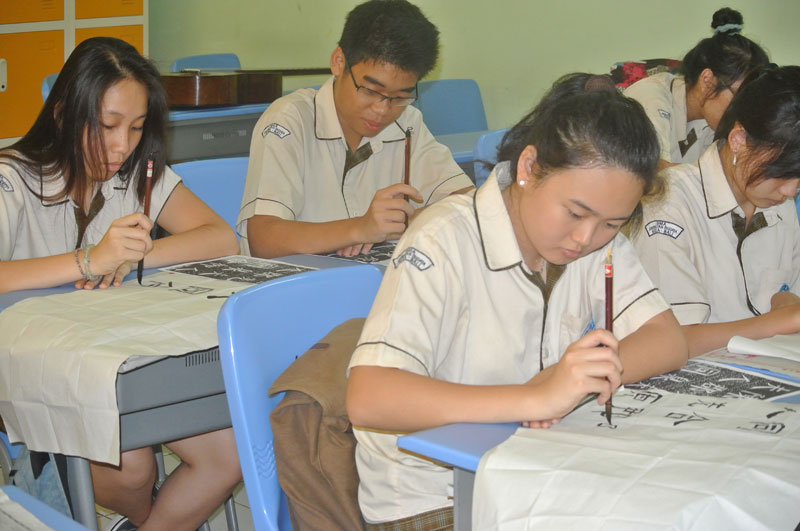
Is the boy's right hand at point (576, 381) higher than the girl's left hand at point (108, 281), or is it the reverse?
the boy's right hand at point (576, 381)

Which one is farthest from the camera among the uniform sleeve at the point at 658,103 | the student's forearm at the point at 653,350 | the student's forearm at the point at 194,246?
the uniform sleeve at the point at 658,103

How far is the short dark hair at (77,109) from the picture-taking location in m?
1.80

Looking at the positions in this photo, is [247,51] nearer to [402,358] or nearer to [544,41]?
[544,41]

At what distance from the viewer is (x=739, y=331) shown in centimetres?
150

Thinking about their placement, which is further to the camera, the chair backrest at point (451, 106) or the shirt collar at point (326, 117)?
the chair backrest at point (451, 106)

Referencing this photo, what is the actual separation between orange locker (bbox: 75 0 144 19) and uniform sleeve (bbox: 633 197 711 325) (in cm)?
410

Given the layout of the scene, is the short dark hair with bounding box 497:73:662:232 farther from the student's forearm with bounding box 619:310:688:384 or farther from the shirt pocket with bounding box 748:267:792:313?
the shirt pocket with bounding box 748:267:792:313

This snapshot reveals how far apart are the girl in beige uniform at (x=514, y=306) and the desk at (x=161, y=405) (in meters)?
0.37

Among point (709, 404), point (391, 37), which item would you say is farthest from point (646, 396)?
point (391, 37)

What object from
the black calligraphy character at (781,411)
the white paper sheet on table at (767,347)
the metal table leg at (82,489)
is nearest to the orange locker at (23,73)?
the metal table leg at (82,489)

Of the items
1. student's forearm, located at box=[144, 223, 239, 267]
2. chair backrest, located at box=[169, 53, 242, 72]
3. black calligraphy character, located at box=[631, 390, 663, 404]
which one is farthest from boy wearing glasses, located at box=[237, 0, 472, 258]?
chair backrest, located at box=[169, 53, 242, 72]

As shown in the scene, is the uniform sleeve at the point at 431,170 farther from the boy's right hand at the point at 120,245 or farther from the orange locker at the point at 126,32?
the orange locker at the point at 126,32

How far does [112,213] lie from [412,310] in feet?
3.46

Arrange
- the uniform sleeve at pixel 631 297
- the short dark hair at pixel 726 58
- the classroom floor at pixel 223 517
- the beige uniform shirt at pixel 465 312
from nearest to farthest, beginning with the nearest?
1. the beige uniform shirt at pixel 465 312
2. the uniform sleeve at pixel 631 297
3. the classroom floor at pixel 223 517
4. the short dark hair at pixel 726 58
